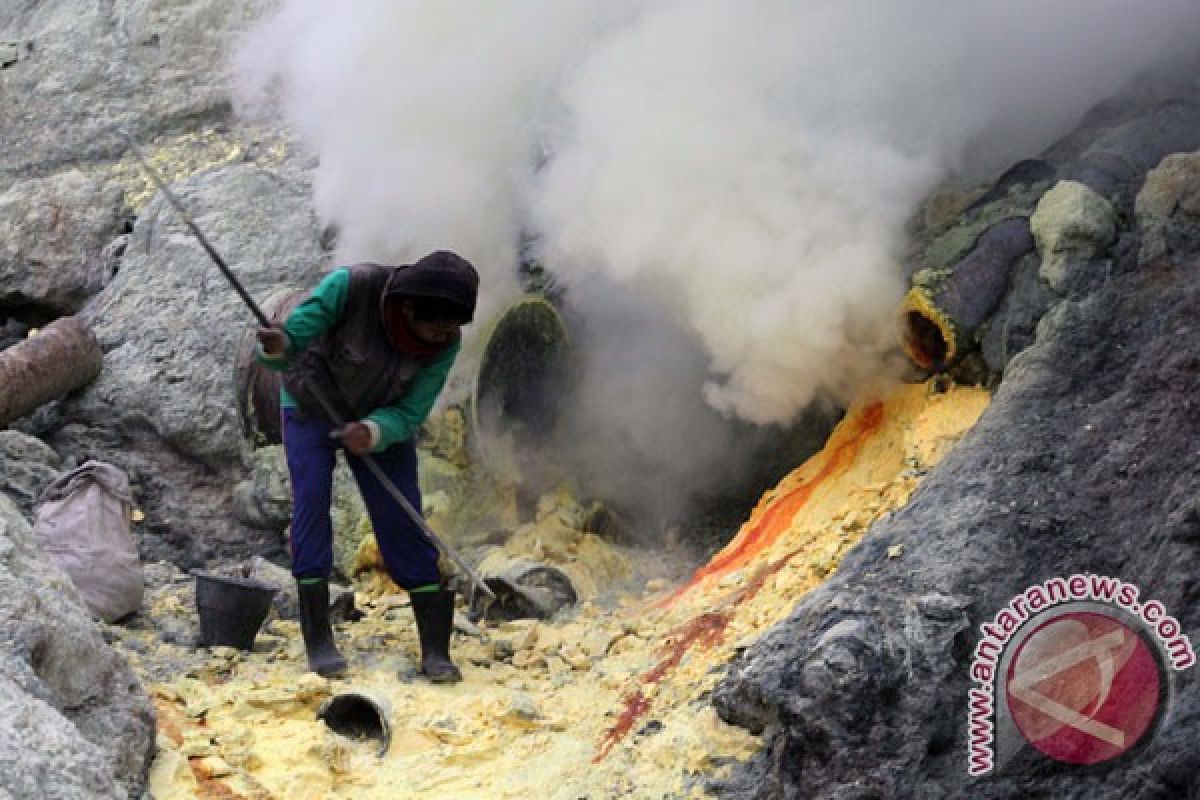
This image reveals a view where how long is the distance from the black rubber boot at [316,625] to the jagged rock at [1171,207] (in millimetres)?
2863

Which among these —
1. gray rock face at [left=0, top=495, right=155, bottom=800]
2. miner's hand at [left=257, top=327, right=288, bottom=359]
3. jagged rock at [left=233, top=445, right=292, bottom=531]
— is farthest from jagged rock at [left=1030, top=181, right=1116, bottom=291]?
jagged rock at [left=233, top=445, right=292, bottom=531]

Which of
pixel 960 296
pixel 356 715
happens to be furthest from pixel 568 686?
pixel 960 296

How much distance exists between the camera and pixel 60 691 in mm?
3254

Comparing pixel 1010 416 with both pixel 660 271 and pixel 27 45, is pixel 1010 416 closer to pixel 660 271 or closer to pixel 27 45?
pixel 660 271

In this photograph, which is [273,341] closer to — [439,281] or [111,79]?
[439,281]

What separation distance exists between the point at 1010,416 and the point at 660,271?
2.02 m

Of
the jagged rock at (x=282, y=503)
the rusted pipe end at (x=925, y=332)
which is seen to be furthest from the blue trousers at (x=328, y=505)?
the rusted pipe end at (x=925, y=332)

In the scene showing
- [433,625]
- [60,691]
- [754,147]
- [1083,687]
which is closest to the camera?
[1083,687]

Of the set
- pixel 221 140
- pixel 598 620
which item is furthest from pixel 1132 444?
pixel 221 140

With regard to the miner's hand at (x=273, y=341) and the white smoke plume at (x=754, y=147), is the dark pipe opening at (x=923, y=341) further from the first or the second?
the miner's hand at (x=273, y=341)

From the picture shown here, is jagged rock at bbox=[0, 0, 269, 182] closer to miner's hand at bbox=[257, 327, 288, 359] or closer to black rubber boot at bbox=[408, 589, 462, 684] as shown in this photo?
miner's hand at bbox=[257, 327, 288, 359]

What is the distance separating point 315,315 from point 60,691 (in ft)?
4.74

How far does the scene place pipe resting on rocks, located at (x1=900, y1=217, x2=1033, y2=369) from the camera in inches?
189

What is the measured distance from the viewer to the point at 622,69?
5938 millimetres
